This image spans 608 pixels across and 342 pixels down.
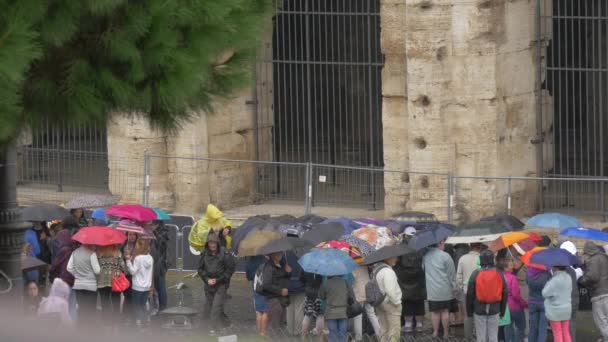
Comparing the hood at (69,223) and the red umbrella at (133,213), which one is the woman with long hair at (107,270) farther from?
the hood at (69,223)

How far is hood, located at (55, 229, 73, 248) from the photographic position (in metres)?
12.6

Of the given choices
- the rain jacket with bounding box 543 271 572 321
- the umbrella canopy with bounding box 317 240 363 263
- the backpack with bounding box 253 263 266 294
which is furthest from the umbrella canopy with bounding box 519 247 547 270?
the backpack with bounding box 253 263 266 294

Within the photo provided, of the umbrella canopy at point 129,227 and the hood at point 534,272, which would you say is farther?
the umbrella canopy at point 129,227

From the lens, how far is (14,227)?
7973mm

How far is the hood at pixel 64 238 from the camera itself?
12648 millimetres

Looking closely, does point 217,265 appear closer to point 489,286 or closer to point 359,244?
point 359,244

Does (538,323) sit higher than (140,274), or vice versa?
(140,274)

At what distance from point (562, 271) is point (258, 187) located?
23.7 feet

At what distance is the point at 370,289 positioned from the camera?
38.8 ft

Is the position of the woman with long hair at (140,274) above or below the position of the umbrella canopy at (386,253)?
below

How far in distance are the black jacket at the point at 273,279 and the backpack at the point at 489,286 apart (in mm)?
1830

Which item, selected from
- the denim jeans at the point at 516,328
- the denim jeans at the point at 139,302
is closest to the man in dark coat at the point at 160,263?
the denim jeans at the point at 139,302

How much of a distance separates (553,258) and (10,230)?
4890mm

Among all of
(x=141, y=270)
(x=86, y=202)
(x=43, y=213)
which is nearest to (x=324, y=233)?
(x=141, y=270)
